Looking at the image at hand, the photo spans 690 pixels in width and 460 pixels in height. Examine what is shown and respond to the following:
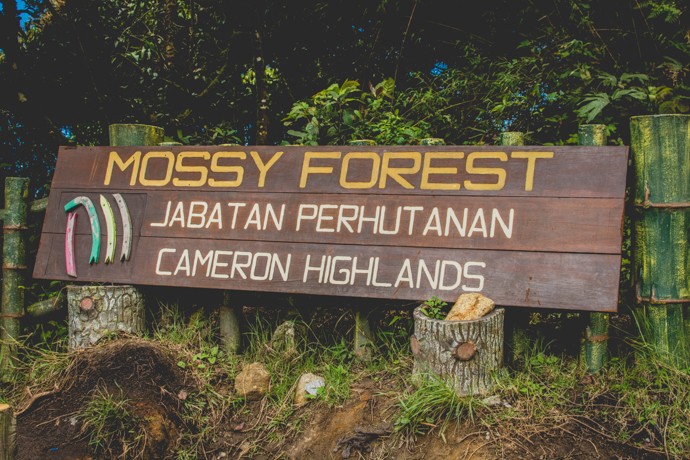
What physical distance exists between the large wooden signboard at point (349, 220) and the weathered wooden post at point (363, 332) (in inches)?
8.8

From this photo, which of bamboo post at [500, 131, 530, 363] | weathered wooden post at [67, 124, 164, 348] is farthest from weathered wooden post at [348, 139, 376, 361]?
weathered wooden post at [67, 124, 164, 348]

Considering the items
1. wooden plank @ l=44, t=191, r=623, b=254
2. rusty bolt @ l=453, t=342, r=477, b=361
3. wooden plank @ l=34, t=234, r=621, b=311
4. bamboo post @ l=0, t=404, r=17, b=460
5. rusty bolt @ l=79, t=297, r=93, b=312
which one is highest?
wooden plank @ l=44, t=191, r=623, b=254

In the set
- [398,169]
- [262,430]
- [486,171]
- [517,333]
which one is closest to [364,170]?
[398,169]

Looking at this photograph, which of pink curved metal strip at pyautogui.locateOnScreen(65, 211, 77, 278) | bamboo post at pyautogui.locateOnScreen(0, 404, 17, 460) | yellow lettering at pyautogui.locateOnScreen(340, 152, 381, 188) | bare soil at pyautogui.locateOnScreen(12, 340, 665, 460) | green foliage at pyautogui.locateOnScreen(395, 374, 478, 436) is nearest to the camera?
bamboo post at pyautogui.locateOnScreen(0, 404, 17, 460)

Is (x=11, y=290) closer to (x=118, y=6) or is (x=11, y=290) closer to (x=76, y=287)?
(x=76, y=287)

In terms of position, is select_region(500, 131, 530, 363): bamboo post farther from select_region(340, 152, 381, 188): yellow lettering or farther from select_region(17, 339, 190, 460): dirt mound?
select_region(17, 339, 190, 460): dirt mound

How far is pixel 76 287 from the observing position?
10.9 ft

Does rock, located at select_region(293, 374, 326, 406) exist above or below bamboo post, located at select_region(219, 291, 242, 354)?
below

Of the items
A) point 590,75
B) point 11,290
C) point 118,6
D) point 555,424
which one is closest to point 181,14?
point 118,6

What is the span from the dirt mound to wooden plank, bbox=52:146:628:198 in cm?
110

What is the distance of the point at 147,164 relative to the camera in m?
3.54

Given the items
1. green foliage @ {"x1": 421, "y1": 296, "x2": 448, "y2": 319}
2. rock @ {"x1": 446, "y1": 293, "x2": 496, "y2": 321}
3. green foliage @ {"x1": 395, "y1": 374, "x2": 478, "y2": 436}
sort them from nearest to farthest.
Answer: green foliage @ {"x1": 395, "y1": 374, "x2": 478, "y2": 436}
rock @ {"x1": 446, "y1": 293, "x2": 496, "y2": 321}
green foliage @ {"x1": 421, "y1": 296, "x2": 448, "y2": 319}

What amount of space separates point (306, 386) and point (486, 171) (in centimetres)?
162

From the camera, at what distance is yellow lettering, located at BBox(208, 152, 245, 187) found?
3391 mm
